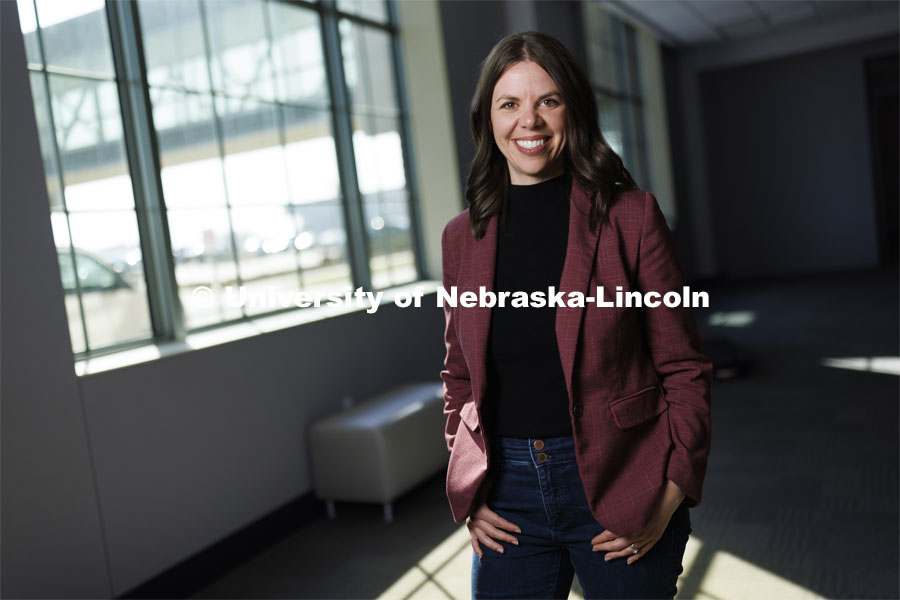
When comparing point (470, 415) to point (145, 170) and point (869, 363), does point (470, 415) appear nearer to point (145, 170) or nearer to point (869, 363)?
point (145, 170)

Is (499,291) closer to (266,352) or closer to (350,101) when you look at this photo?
(266,352)

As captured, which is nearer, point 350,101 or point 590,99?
point 590,99

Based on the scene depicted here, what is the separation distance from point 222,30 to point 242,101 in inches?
15.1

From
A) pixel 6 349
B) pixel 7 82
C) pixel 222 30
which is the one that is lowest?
pixel 6 349

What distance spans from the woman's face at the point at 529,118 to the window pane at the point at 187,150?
9.30 ft

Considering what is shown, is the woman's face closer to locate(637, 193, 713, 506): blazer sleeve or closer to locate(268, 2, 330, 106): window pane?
locate(637, 193, 713, 506): blazer sleeve

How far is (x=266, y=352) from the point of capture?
4012 millimetres

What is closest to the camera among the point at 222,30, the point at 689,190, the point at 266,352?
the point at 266,352

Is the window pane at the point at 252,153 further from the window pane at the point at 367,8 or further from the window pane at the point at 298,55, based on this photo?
the window pane at the point at 367,8

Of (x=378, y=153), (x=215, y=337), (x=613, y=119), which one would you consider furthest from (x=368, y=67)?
(x=613, y=119)

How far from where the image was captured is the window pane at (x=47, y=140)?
3254 millimetres

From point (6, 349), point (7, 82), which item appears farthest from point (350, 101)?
point (6, 349)

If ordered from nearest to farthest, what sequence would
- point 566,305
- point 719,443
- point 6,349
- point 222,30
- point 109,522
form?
point 566,305, point 6,349, point 109,522, point 222,30, point 719,443

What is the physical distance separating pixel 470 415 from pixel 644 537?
1.17 feet
